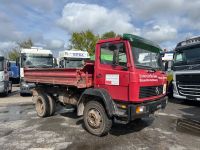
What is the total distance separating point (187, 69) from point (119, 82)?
5321 mm

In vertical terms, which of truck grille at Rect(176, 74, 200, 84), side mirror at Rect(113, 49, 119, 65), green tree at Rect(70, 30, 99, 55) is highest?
green tree at Rect(70, 30, 99, 55)

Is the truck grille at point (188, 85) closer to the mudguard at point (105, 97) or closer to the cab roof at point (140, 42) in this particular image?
the cab roof at point (140, 42)

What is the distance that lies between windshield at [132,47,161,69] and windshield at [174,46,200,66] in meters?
3.78

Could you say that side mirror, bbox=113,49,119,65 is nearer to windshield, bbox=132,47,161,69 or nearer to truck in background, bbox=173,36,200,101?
windshield, bbox=132,47,161,69

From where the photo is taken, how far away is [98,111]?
243 inches

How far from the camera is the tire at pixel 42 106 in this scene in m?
8.59

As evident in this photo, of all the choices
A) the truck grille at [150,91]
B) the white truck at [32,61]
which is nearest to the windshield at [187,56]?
the truck grille at [150,91]

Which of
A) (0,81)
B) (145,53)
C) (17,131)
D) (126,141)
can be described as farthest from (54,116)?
(0,81)

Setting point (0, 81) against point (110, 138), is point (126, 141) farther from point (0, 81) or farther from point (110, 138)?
point (0, 81)

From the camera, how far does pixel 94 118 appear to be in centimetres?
630

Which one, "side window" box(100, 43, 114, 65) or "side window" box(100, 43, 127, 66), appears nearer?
"side window" box(100, 43, 127, 66)

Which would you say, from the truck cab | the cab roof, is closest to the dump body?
the truck cab

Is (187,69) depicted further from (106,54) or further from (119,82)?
(119,82)

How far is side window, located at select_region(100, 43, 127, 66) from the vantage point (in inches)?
227
